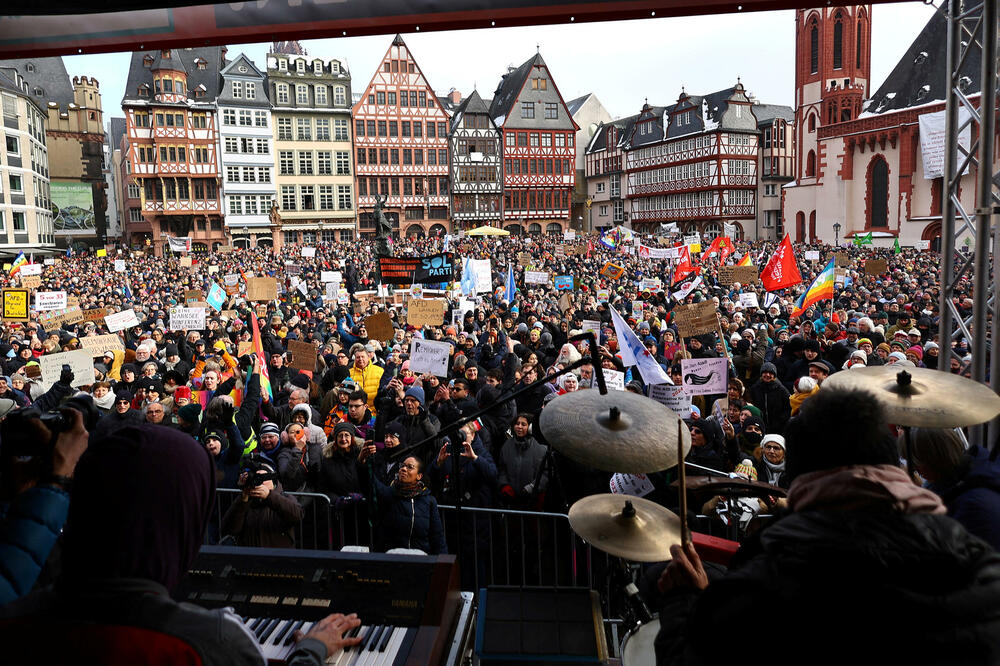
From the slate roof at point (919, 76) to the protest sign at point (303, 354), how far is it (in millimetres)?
42574

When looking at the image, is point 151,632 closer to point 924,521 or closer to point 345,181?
point 924,521

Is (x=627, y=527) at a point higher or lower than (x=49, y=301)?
lower

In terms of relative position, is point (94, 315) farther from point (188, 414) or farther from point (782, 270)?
point (782, 270)

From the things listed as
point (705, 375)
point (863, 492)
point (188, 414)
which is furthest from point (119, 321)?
point (863, 492)

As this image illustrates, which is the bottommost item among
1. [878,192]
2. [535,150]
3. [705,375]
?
[705,375]

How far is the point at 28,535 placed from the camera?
174 centimetres

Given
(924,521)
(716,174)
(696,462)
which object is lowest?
(696,462)

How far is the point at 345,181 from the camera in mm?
55094

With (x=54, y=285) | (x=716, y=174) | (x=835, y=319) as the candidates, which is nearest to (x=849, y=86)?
(x=716, y=174)

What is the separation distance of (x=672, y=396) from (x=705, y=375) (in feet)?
3.15

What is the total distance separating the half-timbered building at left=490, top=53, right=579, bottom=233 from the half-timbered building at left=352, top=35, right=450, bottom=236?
6.30 metres

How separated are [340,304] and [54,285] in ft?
46.2

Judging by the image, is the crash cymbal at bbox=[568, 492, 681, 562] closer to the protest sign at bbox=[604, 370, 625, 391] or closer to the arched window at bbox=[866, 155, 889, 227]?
the protest sign at bbox=[604, 370, 625, 391]

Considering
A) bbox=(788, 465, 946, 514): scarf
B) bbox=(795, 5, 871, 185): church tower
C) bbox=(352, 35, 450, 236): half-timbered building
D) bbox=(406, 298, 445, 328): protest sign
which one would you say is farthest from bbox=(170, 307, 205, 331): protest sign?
bbox=(795, 5, 871, 185): church tower
